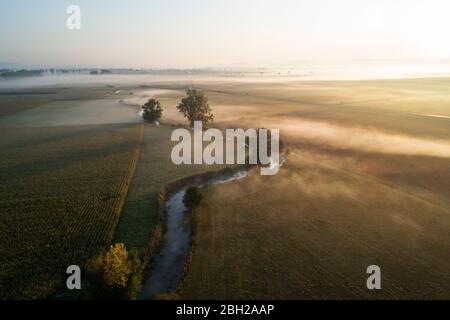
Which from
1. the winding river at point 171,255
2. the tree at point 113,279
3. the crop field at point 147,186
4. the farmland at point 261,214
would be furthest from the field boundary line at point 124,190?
the tree at point 113,279

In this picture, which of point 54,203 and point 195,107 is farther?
point 195,107

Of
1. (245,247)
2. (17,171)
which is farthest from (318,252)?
(17,171)

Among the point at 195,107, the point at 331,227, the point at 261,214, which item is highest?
the point at 195,107

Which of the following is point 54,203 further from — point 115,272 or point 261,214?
point 261,214

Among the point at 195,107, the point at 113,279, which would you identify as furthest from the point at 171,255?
the point at 195,107

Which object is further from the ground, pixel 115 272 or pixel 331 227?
pixel 115 272

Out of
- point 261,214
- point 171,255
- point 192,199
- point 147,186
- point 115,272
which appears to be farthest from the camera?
point 147,186

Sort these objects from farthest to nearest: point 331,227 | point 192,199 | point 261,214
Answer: point 192,199
point 261,214
point 331,227
